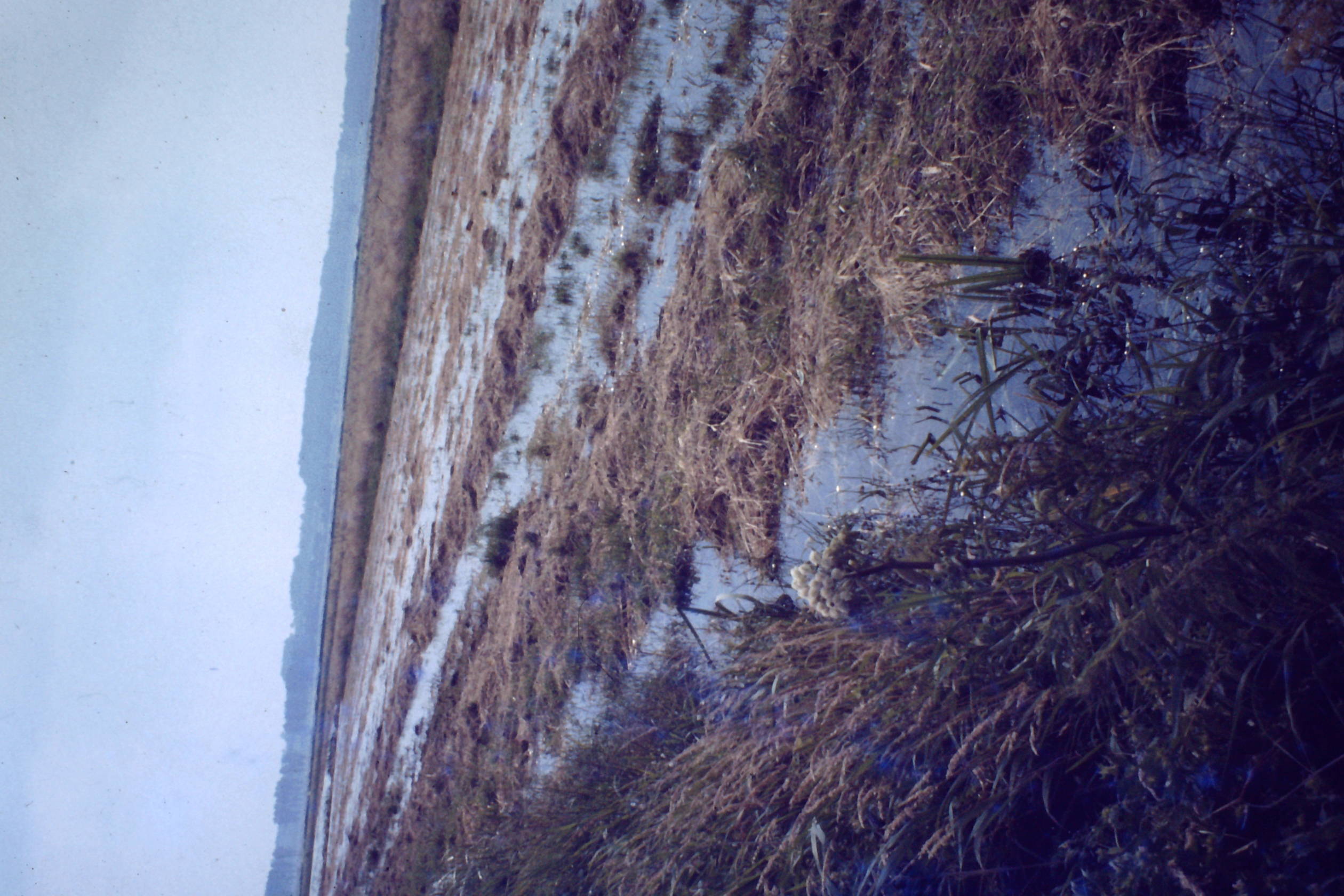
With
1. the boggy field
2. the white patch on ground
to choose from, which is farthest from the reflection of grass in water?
the white patch on ground

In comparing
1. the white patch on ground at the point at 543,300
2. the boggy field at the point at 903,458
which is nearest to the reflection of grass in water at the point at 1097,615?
the boggy field at the point at 903,458

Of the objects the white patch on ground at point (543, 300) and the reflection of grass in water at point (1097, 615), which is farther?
the white patch on ground at point (543, 300)

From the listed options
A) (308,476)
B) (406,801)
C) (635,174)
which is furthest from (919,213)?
(308,476)

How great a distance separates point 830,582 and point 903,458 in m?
0.68

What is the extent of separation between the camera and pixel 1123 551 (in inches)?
61.5

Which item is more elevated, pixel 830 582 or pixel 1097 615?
pixel 1097 615

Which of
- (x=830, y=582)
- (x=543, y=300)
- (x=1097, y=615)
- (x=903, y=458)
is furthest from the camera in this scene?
(x=543, y=300)

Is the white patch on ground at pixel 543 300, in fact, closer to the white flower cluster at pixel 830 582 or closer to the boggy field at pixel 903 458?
the boggy field at pixel 903 458

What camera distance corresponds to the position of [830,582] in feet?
6.23

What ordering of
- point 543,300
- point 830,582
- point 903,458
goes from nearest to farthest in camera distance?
point 830,582 < point 903,458 < point 543,300

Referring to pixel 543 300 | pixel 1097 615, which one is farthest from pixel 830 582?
pixel 543 300

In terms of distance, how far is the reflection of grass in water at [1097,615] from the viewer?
4.54ft

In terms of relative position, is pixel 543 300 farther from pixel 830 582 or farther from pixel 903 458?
pixel 830 582

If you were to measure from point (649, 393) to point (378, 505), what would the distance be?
3.04 meters
